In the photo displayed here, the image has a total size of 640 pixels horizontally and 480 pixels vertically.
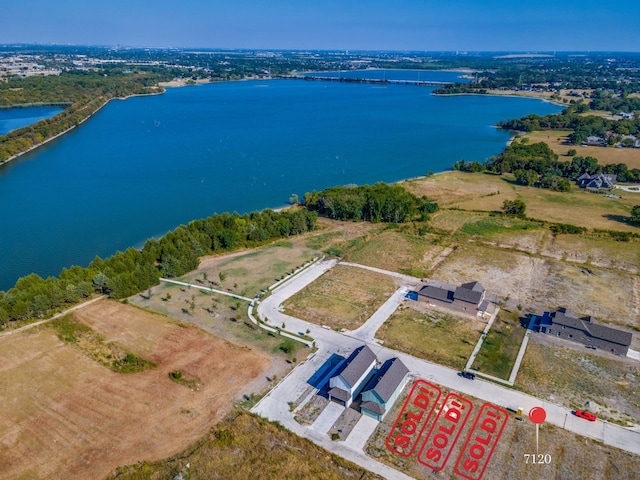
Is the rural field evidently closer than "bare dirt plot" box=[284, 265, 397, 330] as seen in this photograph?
Yes

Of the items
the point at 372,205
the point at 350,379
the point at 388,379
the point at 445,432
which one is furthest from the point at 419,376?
the point at 372,205

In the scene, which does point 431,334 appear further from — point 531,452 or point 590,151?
point 590,151

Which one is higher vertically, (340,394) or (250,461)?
(340,394)

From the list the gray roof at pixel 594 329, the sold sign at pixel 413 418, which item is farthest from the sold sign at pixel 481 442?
the gray roof at pixel 594 329

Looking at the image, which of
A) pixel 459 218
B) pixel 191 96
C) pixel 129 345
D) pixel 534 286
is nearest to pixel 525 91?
pixel 191 96

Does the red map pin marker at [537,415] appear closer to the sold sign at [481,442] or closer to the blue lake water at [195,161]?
the sold sign at [481,442]

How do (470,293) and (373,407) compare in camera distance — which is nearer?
(373,407)

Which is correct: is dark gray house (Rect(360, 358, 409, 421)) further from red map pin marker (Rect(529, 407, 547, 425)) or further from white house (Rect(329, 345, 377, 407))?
red map pin marker (Rect(529, 407, 547, 425))

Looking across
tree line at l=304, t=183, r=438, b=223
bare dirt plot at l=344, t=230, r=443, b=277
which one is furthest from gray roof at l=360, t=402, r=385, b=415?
tree line at l=304, t=183, r=438, b=223
